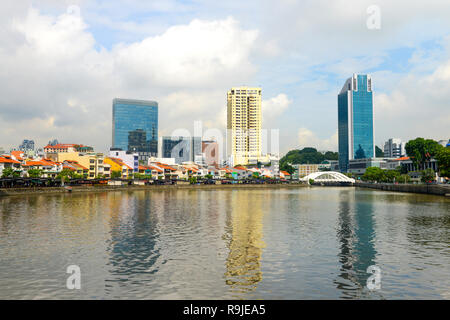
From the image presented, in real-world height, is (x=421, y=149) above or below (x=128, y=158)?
above

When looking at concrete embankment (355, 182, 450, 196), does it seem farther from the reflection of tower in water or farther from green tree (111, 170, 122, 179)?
green tree (111, 170, 122, 179)

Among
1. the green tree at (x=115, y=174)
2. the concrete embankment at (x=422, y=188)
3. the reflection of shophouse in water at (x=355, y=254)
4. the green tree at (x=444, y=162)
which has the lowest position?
the reflection of shophouse in water at (x=355, y=254)

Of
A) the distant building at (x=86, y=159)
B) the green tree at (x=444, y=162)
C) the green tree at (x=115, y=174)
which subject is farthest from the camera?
the green tree at (x=115, y=174)

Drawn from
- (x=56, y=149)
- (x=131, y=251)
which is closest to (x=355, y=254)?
(x=131, y=251)

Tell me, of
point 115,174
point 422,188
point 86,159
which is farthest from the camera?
point 115,174

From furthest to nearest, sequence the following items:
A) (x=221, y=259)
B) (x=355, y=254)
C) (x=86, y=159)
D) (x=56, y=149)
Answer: (x=56, y=149) < (x=86, y=159) < (x=355, y=254) < (x=221, y=259)

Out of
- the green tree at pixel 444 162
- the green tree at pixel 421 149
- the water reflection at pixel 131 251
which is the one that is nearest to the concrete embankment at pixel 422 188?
the green tree at pixel 444 162

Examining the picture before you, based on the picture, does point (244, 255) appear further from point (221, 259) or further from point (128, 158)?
point (128, 158)

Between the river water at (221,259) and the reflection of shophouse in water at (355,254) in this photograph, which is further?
the reflection of shophouse in water at (355,254)

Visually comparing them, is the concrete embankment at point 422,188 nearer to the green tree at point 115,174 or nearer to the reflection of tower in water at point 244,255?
the reflection of tower in water at point 244,255

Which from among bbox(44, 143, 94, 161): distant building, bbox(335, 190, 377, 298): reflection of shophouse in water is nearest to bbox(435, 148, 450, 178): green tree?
bbox(335, 190, 377, 298): reflection of shophouse in water

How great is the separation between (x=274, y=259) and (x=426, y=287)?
880cm

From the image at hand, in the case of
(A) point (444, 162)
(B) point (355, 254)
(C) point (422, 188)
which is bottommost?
(B) point (355, 254)

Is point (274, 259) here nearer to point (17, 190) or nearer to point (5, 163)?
point (17, 190)
